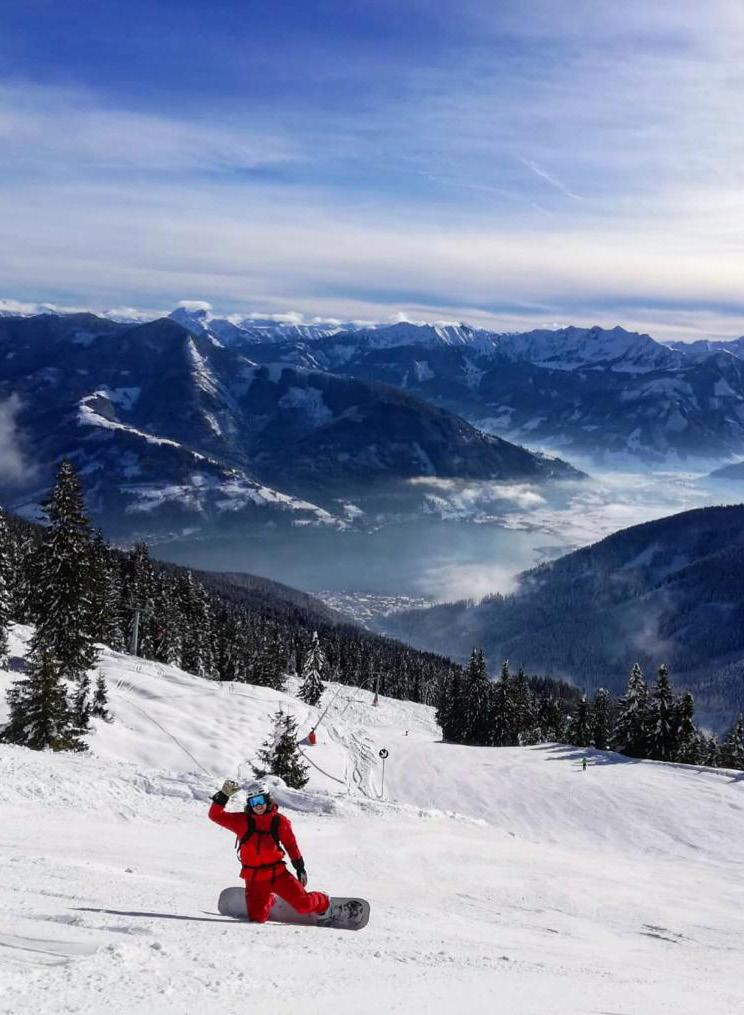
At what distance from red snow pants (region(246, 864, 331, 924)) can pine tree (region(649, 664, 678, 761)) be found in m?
59.0

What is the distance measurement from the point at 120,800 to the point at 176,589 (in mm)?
68153

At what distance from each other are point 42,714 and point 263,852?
22.0 m

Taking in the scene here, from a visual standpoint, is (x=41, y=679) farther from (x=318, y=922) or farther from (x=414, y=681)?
(x=414, y=681)

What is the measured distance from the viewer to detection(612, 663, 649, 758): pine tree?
209ft

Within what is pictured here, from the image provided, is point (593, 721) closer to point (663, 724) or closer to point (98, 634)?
point (663, 724)

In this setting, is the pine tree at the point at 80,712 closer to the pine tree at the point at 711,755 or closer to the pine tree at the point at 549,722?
the pine tree at the point at 711,755

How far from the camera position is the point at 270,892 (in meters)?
10.1

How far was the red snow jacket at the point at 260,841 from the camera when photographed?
990cm

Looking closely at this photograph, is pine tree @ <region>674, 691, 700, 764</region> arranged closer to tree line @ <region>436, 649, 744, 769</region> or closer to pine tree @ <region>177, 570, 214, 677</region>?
tree line @ <region>436, 649, 744, 769</region>

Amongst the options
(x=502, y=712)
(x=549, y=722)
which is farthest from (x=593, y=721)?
(x=549, y=722)

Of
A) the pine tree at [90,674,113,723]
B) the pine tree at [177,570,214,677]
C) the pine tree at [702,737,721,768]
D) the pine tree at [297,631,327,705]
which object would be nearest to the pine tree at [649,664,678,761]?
the pine tree at [702,737,721,768]

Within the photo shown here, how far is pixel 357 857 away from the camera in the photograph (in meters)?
17.5

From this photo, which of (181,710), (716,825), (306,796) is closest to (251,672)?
(181,710)

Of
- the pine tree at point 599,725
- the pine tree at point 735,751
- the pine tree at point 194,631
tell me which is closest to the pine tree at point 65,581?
the pine tree at point 194,631
